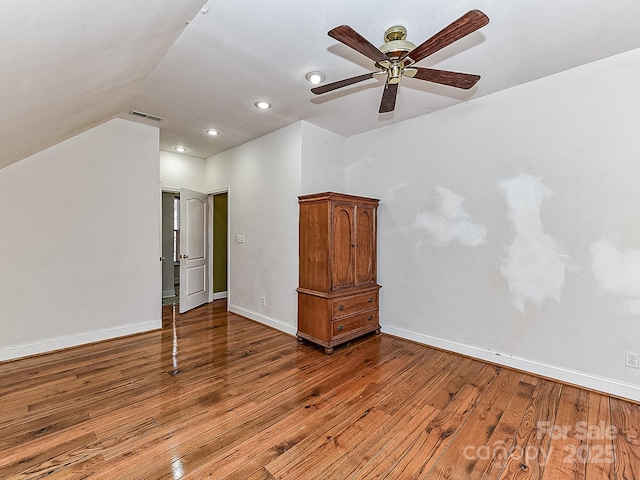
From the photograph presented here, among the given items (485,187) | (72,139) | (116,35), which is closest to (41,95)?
(116,35)

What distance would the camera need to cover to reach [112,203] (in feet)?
12.2

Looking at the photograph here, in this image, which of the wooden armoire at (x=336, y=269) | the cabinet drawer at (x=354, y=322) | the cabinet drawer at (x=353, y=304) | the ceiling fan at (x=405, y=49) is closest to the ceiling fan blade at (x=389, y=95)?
the ceiling fan at (x=405, y=49)

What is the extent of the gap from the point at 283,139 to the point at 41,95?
8.12 ft

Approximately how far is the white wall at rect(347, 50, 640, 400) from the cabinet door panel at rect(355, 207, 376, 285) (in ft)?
0.84

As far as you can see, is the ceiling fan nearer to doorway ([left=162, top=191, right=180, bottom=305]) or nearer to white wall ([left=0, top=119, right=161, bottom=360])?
white wall ([left=0, top=119, right=161, bottom=360])

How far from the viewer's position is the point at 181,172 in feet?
17.4

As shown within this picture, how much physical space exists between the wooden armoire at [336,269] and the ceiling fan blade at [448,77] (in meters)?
1.56

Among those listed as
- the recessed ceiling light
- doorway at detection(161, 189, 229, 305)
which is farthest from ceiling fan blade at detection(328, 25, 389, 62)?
doorway at detection(161, 189, 229, 305)

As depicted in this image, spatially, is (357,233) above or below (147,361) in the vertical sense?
above

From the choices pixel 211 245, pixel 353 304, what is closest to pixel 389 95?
pixel 353 304

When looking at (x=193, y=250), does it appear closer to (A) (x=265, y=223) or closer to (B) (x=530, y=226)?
(A) (x=265, y=223)

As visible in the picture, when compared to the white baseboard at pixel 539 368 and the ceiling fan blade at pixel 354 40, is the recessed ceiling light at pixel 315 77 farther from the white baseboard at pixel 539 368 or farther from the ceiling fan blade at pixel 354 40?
the white baseboard at pixel 539 368

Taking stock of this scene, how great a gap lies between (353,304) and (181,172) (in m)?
3.84

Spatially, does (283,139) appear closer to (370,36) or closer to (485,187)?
(370,36)
